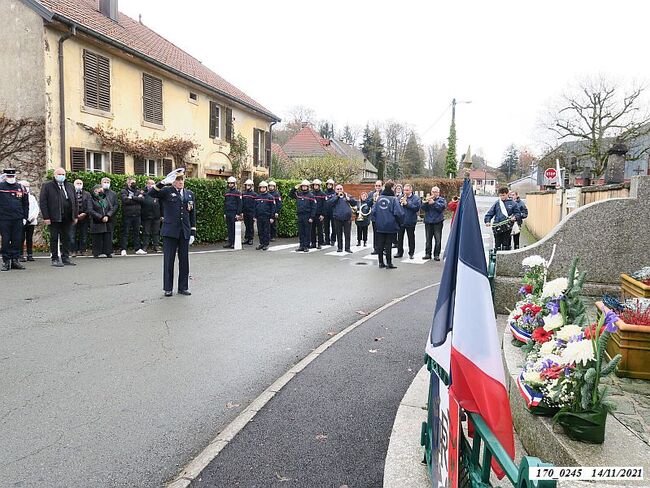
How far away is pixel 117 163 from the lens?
64.5ft

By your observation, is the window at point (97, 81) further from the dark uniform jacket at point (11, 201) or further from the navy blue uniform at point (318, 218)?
the navy blue uniform at point (318, 218)

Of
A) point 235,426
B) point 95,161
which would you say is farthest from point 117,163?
point 235,426

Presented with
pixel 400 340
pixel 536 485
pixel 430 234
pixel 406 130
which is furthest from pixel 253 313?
pixel 406 130

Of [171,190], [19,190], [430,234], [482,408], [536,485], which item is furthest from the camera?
[430,234]

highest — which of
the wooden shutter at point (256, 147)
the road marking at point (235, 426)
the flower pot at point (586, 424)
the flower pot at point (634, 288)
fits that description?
the wooden shutter at point (256, 147)

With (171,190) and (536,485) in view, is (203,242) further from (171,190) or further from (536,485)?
(536,485)

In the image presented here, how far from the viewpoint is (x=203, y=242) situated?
60.4 ft

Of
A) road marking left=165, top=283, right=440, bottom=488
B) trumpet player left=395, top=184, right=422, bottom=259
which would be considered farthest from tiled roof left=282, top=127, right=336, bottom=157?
road marking left=165, top=283, right=440, bottom=488

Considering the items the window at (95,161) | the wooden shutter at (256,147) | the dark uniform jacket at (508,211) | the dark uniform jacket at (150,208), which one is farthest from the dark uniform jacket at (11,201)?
the wooden shutter at (256,147)

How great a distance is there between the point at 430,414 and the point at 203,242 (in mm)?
15952

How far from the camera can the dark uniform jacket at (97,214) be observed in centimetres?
1359

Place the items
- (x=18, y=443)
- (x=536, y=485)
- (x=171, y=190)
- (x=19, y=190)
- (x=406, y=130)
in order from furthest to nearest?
1. (x=406, y=130)
2. (x=19, y=190)
3. (x=171, y=190)
4. (x=18, y=443)
5. (x=536, y=485)

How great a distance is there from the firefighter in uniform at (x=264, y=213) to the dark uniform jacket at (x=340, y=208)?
6.25ft

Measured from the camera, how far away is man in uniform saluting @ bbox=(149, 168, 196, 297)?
9070 mm
